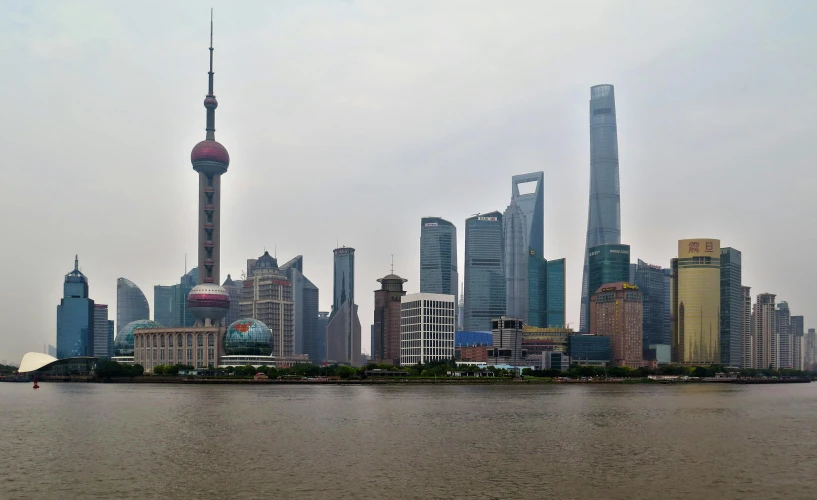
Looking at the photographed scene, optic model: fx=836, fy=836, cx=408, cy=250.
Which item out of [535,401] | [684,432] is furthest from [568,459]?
[535,401]

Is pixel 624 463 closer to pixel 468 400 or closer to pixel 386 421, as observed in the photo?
pixel 386 421

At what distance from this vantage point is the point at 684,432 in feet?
320

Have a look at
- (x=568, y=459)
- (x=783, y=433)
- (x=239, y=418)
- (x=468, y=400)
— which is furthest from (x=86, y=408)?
(x=783, y=433)

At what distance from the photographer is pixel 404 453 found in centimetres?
7756

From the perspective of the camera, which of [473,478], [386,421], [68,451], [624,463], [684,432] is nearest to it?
[473,478]

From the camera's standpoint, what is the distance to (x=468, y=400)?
159m

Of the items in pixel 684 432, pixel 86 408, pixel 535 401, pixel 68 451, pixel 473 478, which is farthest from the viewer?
pixel 535 401

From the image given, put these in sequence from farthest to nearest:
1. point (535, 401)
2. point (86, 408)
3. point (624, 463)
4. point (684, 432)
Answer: point (535, 401), point (86, 408), point (684, 432), point (624, 463)

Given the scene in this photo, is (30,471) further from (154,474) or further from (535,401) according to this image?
(535,401)

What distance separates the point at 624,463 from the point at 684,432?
29361mm

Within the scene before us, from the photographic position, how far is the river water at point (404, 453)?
59844 mm

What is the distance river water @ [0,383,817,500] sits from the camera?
5984cm

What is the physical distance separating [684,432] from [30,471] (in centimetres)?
6966

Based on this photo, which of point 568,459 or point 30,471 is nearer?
point 30,471
